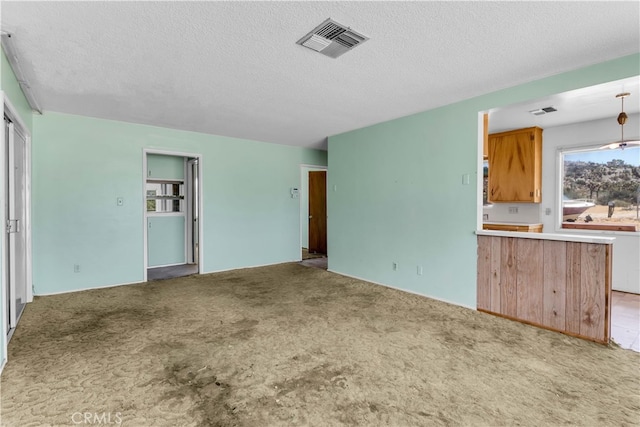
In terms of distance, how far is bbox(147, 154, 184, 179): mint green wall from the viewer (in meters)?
6.06

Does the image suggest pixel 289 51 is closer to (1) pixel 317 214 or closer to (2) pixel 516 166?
(2) pixel 516 166

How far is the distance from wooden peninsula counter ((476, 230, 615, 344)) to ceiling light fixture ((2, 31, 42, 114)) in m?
4.63

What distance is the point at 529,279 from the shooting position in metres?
3.28

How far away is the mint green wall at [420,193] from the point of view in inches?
143

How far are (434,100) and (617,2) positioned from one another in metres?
1.87

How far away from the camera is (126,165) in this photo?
4.79 m

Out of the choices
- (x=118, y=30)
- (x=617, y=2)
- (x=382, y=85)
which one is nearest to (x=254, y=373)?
(x=118, y=30)

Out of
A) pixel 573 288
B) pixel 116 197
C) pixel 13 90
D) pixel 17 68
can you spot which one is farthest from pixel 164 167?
pixel 573 288

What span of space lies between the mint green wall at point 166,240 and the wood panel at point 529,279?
594 cm

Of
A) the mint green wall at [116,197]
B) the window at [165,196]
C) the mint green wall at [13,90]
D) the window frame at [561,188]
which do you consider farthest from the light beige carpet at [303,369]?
the window at [165,196]

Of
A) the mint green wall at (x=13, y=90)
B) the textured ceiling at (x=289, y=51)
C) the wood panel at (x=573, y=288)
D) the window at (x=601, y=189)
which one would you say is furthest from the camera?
the window at (x=601, y=189)

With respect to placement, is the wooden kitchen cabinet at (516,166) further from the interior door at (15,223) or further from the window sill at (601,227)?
the interior door at (15,223)

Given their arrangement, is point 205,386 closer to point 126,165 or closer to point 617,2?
point 617,2

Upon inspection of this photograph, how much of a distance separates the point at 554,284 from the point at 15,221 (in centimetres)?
526
